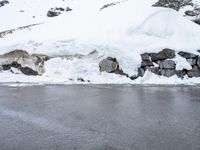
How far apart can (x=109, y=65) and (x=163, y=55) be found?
2.68 m

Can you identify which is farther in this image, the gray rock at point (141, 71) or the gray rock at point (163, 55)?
the gray rock at point (163, 55)

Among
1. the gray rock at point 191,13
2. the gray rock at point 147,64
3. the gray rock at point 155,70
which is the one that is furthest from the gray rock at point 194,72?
the gray rock at point 191,13

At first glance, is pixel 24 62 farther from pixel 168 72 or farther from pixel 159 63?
pixel 168 72

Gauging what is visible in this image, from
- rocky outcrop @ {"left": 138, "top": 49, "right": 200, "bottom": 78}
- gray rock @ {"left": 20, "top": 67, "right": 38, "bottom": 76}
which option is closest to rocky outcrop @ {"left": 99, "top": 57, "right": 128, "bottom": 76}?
rocky outcrop @ {"left": 138, "top": 49, "right": 200, "bottom": 78}

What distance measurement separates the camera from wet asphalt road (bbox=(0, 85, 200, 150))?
19.3 ft

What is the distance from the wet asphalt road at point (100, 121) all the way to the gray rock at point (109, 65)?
530cm

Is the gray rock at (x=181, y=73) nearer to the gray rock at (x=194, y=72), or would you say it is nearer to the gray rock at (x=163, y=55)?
the gray rock at (x=194, y=72)

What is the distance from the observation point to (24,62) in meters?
19.4

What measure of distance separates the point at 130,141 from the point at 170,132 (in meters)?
0.98

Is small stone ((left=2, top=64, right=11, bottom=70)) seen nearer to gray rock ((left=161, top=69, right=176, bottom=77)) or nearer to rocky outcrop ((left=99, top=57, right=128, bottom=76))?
rocky outcrop ((left=99, top=57, right=128, bottom=76))

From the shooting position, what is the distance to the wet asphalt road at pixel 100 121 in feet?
19.3

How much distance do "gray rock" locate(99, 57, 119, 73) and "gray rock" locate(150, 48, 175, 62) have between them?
1819mm

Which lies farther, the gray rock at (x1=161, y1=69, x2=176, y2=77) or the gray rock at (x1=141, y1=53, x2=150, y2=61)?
the gray rock at (x1=141, y1=53, x2=150, y2=61)

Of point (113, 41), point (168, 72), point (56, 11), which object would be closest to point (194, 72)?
point (168, 72)
